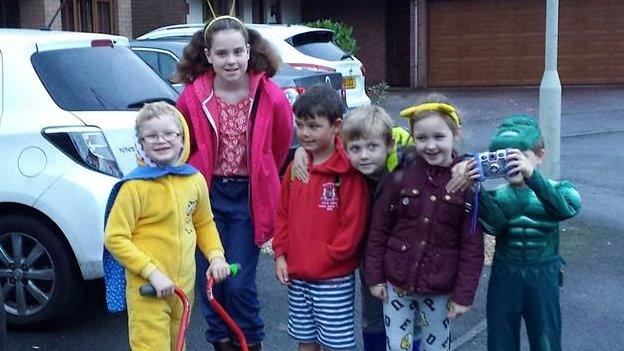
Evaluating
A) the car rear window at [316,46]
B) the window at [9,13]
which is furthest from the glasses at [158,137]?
the window at [9,13]

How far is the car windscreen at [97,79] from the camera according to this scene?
5.11 metres

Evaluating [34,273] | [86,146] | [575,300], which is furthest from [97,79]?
[575,300]

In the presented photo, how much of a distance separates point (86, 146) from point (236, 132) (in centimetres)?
121

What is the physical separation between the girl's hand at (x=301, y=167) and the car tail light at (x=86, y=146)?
4.72ft

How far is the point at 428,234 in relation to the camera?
3611mm

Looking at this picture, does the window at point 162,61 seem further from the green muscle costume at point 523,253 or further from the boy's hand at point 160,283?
the green muscle costume at point 523,253

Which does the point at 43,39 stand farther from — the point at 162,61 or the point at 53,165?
the point at 162,61

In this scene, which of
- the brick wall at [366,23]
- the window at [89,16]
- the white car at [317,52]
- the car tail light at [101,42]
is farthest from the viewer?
the brick wall at [366,23]

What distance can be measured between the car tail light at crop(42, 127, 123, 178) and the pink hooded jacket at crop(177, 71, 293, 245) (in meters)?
0.96

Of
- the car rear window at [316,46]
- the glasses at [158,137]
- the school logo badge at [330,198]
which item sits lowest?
the school logo badge at [330,198]

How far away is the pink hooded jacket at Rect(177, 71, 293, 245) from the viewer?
407 cm

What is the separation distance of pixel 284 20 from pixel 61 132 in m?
19.7

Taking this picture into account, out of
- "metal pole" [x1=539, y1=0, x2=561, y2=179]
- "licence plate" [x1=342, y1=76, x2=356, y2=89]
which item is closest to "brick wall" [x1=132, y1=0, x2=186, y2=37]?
"licence plate" [x1=342, y1=76, x2=356, y2=89]

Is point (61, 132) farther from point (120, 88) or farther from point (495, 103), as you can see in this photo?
point (495, 103)
